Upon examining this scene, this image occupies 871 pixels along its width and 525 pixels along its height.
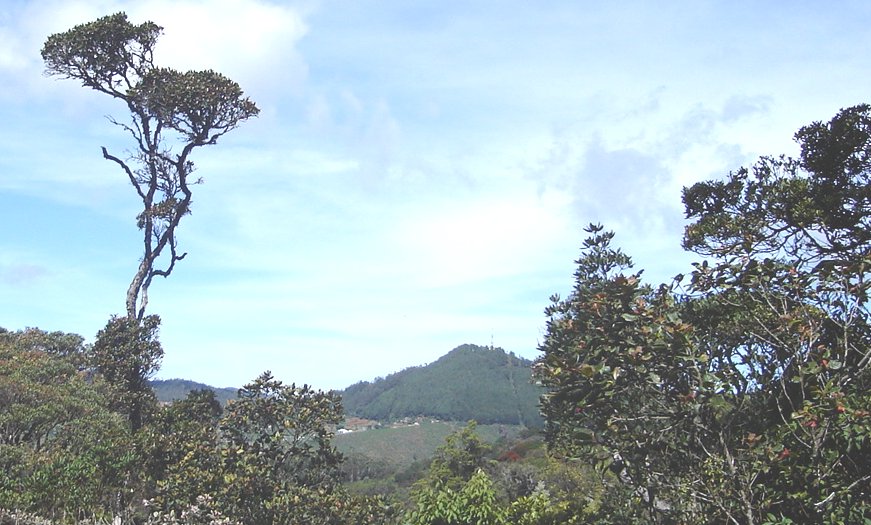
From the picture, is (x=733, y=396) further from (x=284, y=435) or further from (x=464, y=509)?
(x=284, y=435)

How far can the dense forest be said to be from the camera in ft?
17.8

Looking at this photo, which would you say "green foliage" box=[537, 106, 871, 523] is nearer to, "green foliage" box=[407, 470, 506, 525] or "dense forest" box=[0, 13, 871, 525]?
"dense forest" box=[0, 13, 871, 525]

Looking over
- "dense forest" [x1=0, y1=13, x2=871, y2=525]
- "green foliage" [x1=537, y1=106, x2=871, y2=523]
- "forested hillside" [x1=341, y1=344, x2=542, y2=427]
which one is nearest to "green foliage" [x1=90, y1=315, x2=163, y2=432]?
"dense forest" [x1=0, y1=13, x2=871, y2=525]

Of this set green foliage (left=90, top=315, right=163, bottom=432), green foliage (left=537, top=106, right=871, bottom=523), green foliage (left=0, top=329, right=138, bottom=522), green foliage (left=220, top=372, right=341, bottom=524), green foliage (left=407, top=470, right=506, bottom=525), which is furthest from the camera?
green foliage (left=90, top=315, right=163, bottom=432)

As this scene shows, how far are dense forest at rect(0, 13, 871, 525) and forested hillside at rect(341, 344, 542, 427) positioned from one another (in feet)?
398

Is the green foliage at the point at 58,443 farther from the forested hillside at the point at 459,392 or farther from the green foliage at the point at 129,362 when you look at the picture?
the forested hillside at the point at 459,392

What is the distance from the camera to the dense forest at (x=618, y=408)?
5438mm

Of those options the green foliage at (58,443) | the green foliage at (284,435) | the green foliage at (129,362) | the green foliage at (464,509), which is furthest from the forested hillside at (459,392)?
the green foliage at (464,509)

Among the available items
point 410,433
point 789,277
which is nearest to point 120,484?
point 789,277

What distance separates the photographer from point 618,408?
5.84 metres

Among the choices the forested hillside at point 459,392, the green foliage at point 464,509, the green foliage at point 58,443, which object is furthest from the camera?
the forested hillside at point 459,392

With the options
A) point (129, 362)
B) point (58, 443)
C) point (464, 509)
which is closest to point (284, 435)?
point (464, 509)

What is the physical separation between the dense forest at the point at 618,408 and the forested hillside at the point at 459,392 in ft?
398

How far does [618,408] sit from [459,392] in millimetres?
153982
